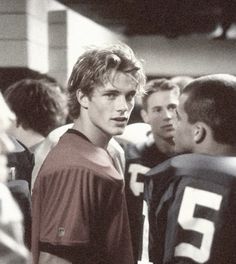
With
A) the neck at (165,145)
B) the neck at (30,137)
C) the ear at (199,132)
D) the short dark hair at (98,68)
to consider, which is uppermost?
the short dark hair at (98,68)

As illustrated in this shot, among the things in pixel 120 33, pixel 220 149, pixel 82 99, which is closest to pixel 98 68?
pixel 82 99

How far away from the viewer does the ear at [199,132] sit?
1668mm

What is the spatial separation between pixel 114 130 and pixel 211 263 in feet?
1.84

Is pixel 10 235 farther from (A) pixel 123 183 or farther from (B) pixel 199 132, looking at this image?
(B) pixel 199 132

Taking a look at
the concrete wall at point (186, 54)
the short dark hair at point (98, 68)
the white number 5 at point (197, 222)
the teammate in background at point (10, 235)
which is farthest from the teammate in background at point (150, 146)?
the concrete wall at point (186, 54)

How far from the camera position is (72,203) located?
1.58 metres

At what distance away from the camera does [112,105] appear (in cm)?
185

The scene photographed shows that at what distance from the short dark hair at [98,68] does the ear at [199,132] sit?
1.05ft

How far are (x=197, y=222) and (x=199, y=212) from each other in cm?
3

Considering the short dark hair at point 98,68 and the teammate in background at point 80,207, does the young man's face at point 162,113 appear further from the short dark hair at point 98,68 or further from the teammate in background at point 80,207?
the teammate in background at point 80,207

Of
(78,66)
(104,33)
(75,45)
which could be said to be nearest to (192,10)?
(104,33)

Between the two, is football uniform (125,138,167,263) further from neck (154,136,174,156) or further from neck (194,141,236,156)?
neck (194,141,236,156)

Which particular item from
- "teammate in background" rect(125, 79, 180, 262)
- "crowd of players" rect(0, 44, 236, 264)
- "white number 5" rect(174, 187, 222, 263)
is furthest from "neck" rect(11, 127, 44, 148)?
"white number 5" rect(174, 187, 222, 263)

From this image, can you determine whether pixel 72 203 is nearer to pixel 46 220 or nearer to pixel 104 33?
pixel 46 220
